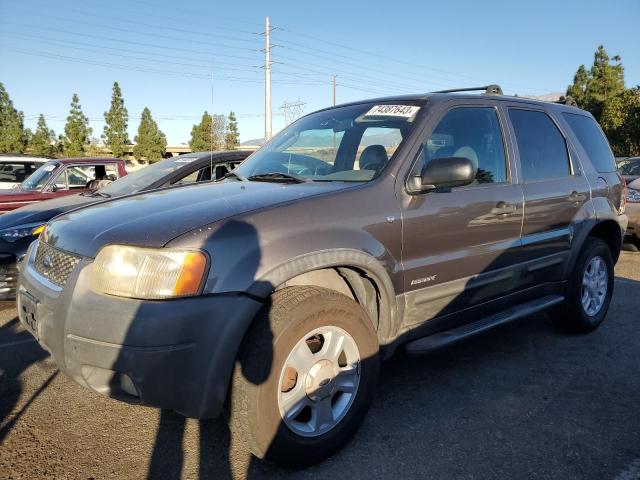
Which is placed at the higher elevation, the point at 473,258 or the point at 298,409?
the point at 473,258

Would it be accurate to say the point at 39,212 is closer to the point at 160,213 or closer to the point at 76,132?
the point at 160,213

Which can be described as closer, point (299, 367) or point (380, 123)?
point (299, 367)

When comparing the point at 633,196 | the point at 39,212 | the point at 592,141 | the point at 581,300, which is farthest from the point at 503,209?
the point at 633,196

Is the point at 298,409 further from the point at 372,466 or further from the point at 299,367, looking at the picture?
the point at 372,466

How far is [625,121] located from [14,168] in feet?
101

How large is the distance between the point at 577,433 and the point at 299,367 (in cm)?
163

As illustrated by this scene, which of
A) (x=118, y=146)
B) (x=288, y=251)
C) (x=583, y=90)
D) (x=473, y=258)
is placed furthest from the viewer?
(x=118, y=146)

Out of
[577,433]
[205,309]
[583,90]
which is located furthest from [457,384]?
[583,90]

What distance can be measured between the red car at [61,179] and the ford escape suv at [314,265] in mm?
4990

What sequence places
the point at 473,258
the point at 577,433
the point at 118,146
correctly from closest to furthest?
the point at 577,433, the point at 473,258, the point at 118,146

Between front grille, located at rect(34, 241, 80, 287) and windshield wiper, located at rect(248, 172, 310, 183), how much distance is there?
126cm

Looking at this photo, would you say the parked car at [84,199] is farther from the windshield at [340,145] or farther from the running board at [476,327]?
the running board at [476,327]

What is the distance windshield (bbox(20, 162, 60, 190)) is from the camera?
24.7ft

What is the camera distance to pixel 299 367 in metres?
2.35
